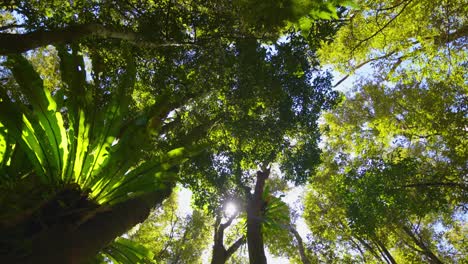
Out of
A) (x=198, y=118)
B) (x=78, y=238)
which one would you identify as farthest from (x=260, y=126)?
(x=78, y=238)

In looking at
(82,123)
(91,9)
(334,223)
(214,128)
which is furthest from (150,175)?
(334,223)

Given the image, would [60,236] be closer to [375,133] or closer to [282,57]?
[282,57]

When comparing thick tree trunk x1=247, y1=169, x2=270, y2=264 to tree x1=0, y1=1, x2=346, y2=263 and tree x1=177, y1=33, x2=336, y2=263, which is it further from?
tree x1=0, y1=1, x2=346, y2=263

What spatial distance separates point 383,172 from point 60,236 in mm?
7730

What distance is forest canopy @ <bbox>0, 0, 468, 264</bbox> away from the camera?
2.78 m

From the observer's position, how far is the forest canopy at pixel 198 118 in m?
2.78

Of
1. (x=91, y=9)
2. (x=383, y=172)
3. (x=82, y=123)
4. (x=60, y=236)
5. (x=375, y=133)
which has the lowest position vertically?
(x=60, y=236)

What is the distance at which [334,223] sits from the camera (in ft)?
45.1

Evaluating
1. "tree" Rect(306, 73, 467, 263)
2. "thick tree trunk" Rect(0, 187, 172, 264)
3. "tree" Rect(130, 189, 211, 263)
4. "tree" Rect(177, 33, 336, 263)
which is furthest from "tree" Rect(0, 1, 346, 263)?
"tree" Rect(130, 189, 211, 263)

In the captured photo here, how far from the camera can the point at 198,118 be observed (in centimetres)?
766

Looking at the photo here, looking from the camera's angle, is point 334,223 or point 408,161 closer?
point 408,161

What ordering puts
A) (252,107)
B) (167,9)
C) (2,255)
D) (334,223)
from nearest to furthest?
(2,255)
(167,9)
(252,107)
(334,223)

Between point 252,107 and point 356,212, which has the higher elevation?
point 252,107

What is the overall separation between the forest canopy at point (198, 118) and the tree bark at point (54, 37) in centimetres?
2
